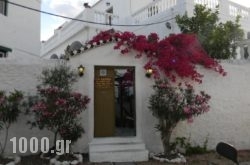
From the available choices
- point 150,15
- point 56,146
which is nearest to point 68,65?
point 56,146

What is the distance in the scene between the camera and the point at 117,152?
8992 mm

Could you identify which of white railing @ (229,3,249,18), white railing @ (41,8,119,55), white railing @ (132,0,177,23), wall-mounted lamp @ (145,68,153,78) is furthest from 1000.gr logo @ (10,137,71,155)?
white railing @ (229,3,249,18)

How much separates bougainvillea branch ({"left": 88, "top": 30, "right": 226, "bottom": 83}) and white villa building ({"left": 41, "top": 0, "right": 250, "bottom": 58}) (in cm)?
369

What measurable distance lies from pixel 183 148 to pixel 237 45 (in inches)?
214

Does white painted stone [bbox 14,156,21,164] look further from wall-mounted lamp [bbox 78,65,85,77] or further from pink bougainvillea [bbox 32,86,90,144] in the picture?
wall-mounted lamp [bbox 78,65,85,77]

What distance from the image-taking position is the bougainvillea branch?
9.86m

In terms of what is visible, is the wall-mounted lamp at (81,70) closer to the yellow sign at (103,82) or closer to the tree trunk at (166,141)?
the yellow sign at (103,82)

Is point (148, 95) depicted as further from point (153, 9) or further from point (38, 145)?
point (153, 9)

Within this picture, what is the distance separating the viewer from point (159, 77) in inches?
396

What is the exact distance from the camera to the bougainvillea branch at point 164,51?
9859 millimetres

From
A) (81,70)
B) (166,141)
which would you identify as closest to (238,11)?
(166,141)

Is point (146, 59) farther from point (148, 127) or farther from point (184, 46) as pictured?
point (148, 127)

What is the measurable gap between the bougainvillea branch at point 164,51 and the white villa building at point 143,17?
3.69 metres

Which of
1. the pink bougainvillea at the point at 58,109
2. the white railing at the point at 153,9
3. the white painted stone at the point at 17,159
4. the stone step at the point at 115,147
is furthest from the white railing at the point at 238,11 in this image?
the white painted stone at the point at 17,159
